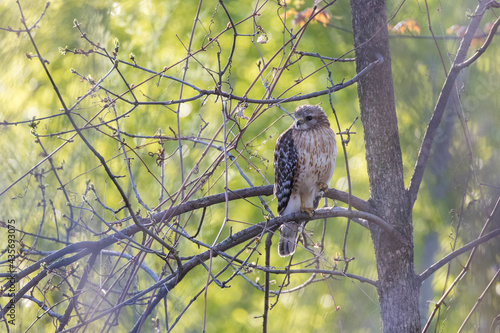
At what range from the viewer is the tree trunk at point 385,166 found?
9.49ft

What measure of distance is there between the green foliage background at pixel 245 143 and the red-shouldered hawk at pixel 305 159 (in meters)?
0.89

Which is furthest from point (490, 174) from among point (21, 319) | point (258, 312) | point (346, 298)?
point (21, 319)

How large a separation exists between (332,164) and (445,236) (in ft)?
7.11

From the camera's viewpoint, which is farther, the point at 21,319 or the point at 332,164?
the point at 21,319

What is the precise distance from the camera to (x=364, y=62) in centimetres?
294

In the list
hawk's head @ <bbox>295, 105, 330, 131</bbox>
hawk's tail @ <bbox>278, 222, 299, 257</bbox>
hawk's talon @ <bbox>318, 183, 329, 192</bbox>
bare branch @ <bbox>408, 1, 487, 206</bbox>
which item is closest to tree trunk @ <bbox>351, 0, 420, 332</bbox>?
bare branch @ <bbox>408, 1, 487, 206</bbox>

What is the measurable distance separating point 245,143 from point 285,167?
42.0 inches

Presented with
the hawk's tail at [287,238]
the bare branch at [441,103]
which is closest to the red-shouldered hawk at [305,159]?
the hawk's tail at [287,238]

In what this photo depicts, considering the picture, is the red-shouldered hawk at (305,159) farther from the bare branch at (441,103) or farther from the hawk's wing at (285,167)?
the bare branch at (441,103)

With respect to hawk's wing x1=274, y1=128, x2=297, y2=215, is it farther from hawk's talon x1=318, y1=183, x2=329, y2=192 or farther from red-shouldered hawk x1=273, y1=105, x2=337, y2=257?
hawk's talon x1=318, y1=183, x2=329, y2=192

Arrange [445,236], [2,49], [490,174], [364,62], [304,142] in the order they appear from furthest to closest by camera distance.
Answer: [2,49]
[445,236]
[490,174]
[304,142]
[364,62]

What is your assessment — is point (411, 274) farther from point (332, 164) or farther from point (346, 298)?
point (346, 298)

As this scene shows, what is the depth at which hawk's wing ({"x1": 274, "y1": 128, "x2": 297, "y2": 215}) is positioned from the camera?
3691 mm

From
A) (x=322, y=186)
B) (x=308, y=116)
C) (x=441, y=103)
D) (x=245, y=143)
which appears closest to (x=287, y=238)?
(x=322, y=186)
